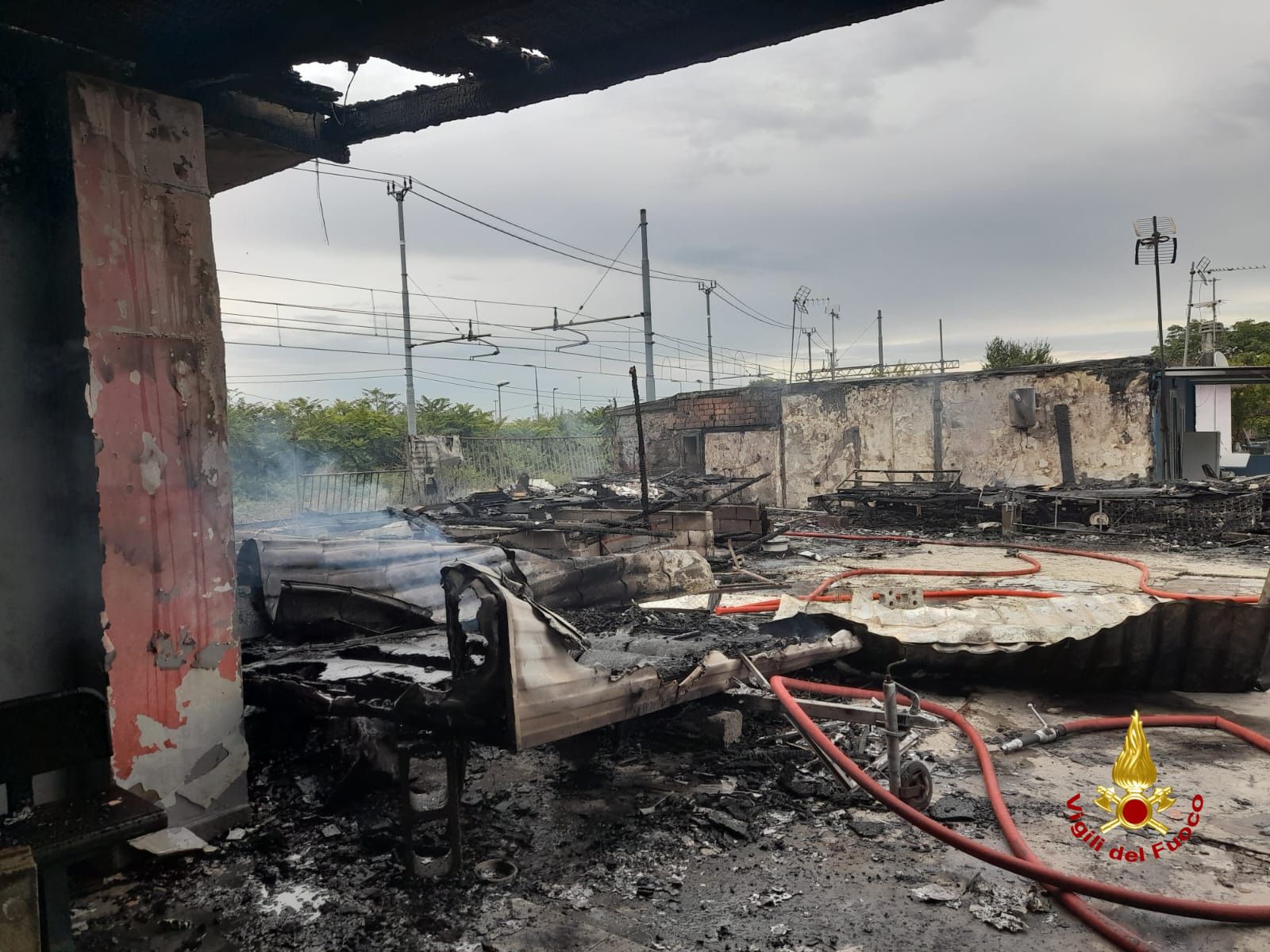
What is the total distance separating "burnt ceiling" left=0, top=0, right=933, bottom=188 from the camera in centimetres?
272

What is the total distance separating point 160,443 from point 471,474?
1938 cm

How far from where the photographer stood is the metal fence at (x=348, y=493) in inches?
719

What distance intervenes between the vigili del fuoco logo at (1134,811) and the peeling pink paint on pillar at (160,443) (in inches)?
153

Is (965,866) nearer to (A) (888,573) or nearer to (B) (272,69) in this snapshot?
(B) (272,69)

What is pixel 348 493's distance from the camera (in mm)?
18609

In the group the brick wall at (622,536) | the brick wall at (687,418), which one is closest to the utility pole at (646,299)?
the brick wall at (687,418)

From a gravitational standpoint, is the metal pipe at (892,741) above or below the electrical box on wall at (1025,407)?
below

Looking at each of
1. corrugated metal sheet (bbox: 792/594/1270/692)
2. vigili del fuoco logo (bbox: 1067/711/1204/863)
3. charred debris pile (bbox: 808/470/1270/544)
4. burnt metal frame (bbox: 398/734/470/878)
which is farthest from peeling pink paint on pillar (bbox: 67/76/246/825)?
charred debris pile (bbox: 808/470/1270/544)

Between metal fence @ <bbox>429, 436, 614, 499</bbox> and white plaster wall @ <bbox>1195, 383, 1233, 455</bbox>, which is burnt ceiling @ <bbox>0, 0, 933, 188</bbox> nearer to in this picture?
metal fence @ <bbox>429, 436, 614, 499</bbox>

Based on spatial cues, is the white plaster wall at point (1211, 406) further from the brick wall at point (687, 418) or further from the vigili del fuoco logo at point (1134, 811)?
the vigili del fuoco logo at point (1134, 811)

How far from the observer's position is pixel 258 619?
16.7ft

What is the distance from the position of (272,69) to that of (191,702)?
2.77 metres

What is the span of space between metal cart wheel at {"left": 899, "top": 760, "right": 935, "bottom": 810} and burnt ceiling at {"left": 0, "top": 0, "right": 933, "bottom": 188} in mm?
2999

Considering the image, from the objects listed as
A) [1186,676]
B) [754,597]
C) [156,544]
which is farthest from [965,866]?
[754,597]
